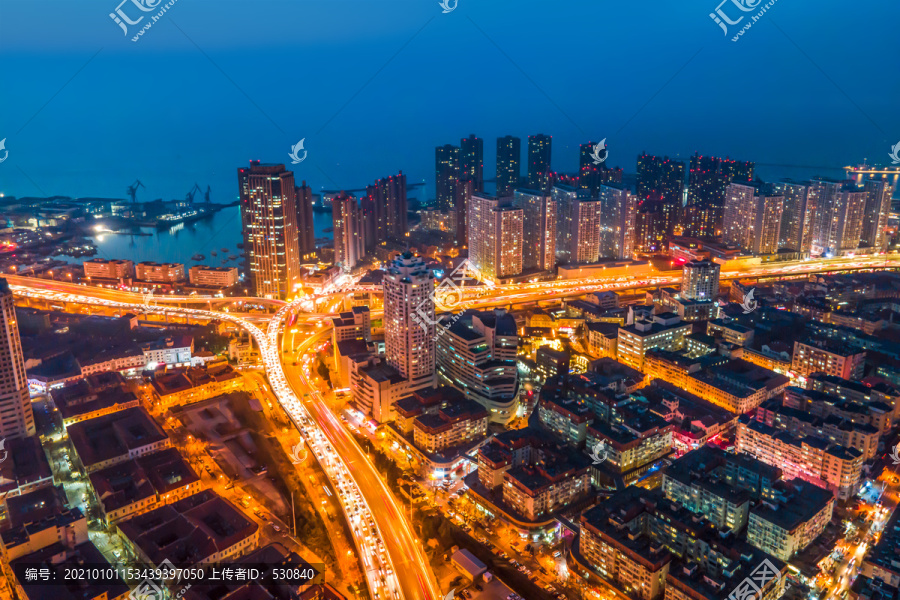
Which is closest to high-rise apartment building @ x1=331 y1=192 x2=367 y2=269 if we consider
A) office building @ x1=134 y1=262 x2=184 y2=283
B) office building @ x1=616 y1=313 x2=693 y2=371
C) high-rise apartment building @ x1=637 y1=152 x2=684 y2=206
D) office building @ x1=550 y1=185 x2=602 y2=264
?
office building @ x1=134 y1=262 x2=184 y2=283

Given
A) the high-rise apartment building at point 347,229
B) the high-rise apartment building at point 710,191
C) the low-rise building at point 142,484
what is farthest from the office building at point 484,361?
the high-rise apartment building at point 710,191

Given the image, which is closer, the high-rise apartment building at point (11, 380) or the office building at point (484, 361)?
the high-rise apartment building at point (11, 380)

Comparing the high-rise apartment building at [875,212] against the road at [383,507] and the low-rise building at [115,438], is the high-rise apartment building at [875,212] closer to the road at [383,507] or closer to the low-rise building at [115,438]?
the road at [383,507]

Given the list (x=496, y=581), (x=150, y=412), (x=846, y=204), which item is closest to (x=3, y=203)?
(x=150, y=412)

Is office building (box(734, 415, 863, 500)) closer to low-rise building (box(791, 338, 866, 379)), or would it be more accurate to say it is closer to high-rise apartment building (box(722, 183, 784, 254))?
low-rise building (box(791, 338, 866, 379))

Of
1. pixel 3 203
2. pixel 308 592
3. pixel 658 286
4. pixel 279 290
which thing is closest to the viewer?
pixel 308 592

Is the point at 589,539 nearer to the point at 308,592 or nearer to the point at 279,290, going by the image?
the point at 308,592

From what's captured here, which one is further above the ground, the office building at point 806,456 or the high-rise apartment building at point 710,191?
the high-rise apartment building at point 710,191
